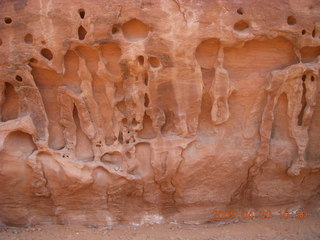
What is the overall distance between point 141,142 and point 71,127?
67cm

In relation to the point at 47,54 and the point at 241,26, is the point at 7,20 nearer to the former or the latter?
the point at 47,54

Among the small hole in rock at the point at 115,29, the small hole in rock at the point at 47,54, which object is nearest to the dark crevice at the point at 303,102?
the small hole in rock at the point at 115,29

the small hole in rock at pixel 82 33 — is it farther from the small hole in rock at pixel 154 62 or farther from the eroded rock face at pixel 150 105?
the small hole in rock at pixel 154 62

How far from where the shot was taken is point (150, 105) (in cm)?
324

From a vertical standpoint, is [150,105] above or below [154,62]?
below

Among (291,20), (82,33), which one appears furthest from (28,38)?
(291,20)

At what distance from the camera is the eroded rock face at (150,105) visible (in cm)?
308

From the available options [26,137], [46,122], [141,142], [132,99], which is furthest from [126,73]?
[26,137]

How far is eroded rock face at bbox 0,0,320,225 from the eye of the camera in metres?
3.08

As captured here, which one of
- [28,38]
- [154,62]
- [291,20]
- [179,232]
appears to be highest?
[291,20]

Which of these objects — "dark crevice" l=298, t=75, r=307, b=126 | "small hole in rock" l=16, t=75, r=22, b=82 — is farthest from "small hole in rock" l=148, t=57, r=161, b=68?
"dark crevice" l=298, t=75, r=307, b=126
